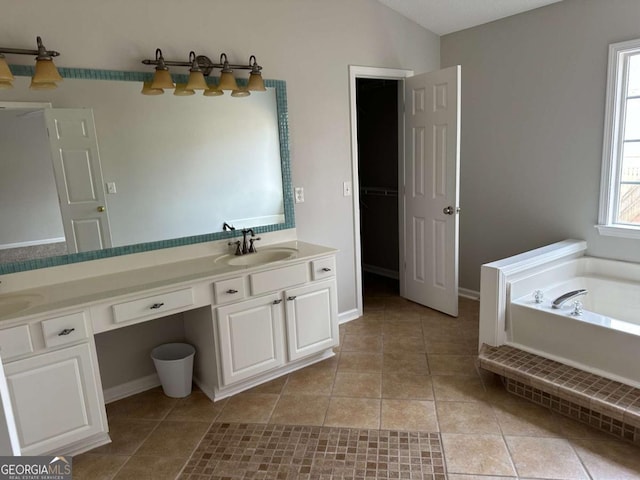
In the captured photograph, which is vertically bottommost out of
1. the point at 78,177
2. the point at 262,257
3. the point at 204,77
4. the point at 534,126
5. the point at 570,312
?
the point at 570,312

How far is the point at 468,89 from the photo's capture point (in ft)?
13.4

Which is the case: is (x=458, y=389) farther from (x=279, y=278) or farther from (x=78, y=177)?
(x=78, y=177)

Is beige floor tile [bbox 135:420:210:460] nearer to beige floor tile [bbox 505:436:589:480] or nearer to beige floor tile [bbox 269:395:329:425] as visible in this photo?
beige floor tile [bbox 269:395:329:425]

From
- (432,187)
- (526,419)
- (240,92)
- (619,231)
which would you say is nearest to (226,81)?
(240,92)

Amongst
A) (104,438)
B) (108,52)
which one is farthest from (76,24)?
→ (104,438)

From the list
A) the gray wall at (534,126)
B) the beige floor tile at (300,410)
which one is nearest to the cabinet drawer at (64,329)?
the beige floor tile at (300,410)

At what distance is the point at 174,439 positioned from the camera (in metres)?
2.40

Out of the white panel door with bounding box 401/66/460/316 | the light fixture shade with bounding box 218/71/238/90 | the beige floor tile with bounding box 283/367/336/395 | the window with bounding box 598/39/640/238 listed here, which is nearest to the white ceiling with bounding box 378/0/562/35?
the white panel door with bounding box 401/66/460/316

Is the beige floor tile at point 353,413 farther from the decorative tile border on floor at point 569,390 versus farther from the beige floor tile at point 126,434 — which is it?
the beige floor tile at point 126,434

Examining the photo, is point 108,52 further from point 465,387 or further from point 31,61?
point 465,387

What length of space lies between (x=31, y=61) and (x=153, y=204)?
0.95 m

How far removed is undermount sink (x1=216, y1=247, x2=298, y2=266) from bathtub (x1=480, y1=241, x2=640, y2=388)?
1288 millimetres

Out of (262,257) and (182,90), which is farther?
(262,257)

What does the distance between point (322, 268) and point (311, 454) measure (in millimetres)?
1178
